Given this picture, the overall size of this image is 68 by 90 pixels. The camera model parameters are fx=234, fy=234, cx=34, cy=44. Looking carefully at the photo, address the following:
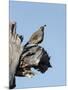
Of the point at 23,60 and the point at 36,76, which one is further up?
the point at 23,60

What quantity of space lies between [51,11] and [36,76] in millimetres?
595

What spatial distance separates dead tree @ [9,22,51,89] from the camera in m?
1.98

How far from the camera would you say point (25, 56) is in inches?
79.7

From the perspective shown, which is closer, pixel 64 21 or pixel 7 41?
pixel 7 41

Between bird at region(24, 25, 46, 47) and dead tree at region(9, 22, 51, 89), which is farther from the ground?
bird at region(24, 25, 46, 47)

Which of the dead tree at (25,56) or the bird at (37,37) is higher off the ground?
the bird at (37,37)

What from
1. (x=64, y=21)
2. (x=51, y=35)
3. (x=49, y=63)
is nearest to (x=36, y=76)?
(x=49, y=63)

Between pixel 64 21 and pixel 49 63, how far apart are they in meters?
0.41

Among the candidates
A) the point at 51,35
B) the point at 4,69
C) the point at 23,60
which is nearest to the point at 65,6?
the point at 51,35

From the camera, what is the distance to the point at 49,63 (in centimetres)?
209

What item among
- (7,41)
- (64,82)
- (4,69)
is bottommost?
(64,82)

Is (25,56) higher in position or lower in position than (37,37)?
lower

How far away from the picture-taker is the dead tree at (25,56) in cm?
198

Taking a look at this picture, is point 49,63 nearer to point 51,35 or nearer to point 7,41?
point 51,35
